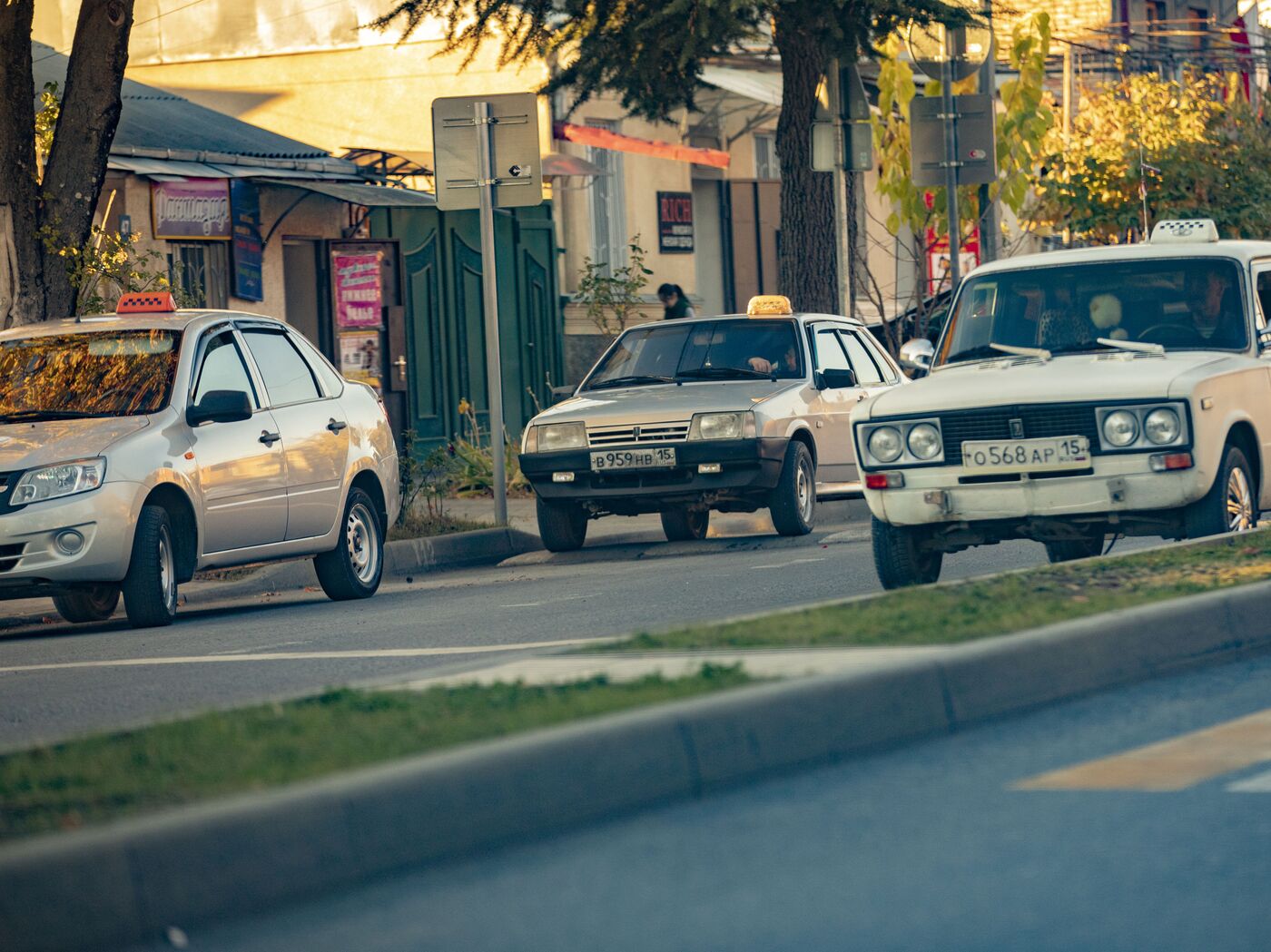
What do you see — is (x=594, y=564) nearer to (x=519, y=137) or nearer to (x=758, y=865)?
(x=519, y=137)

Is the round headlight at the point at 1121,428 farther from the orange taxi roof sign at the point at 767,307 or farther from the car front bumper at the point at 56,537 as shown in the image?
the orange taxi roof sign at the point at 767,307

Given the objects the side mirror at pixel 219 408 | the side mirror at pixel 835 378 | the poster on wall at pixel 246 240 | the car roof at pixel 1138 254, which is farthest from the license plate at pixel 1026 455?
the poster on wall at pixel 246 240

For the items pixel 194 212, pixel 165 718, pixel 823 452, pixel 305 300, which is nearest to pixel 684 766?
pixel 165 718

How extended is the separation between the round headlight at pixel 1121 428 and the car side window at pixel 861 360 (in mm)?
6628

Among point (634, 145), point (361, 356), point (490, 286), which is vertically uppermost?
point (634, 145)

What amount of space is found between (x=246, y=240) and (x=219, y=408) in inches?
393

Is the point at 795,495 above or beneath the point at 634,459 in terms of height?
beneath

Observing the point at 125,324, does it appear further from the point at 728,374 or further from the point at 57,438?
the point at 728,374

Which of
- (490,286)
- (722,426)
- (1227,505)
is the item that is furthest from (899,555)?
(490,286)

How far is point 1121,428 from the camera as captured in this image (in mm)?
9938

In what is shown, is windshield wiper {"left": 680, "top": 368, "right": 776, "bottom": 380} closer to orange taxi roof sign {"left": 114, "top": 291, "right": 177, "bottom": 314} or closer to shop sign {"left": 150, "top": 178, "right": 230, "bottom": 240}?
orange taxi roof sign {"left": 114, "top": 291, "right": 177, "bottom": 314}

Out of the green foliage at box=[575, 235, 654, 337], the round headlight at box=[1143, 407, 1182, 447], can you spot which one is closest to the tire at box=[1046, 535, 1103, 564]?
the round headlight at box=[1143, 407, 1182, 447]

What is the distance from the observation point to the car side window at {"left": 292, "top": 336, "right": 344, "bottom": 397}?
13.1 metres

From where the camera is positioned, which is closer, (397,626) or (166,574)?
(397,626)
